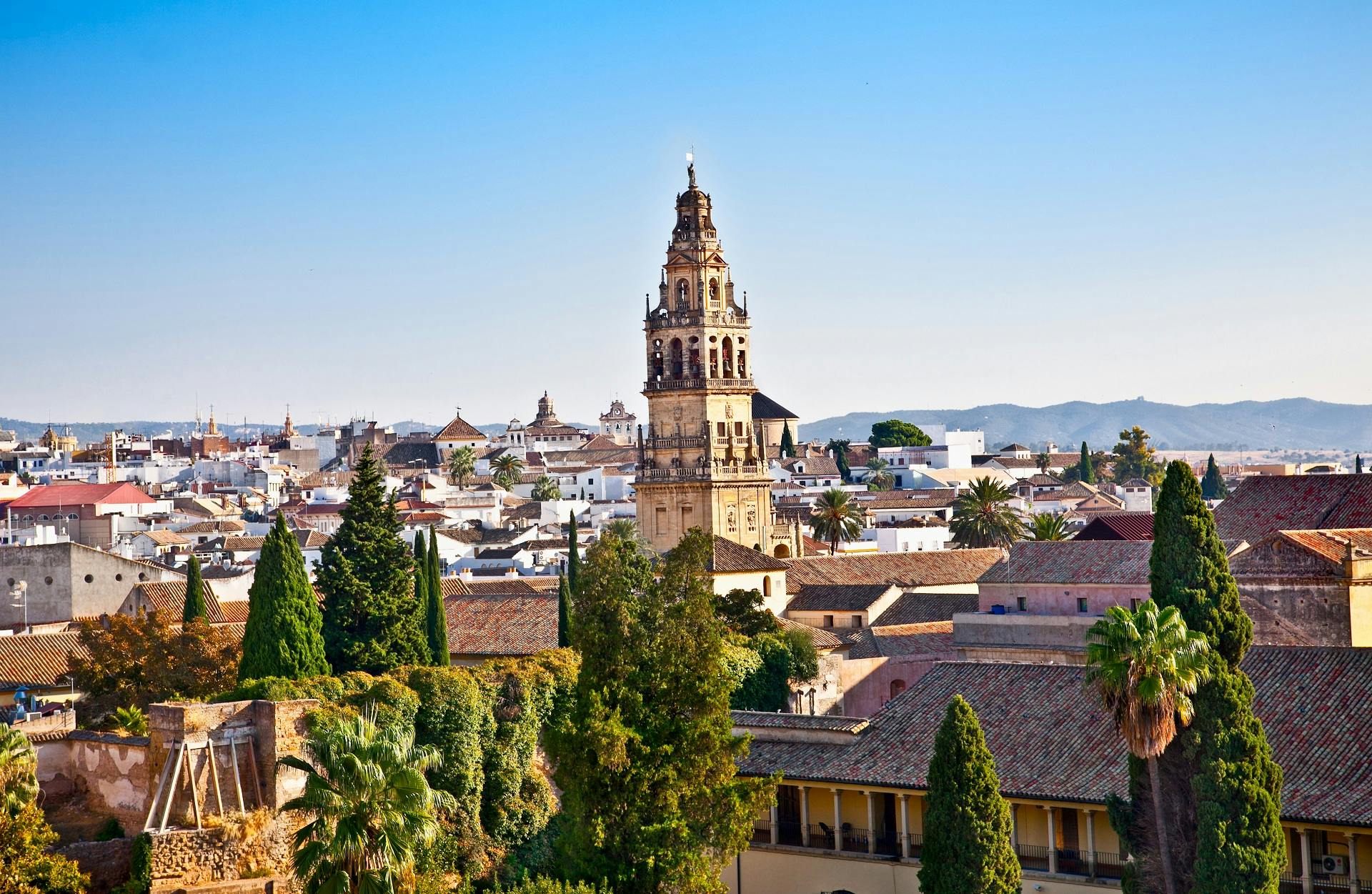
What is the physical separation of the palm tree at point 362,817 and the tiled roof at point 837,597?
36.7m

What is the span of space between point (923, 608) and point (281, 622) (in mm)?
28055

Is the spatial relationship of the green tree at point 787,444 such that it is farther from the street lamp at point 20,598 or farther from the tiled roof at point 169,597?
the street lamp at point 20,598

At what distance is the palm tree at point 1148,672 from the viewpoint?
94.0 ft

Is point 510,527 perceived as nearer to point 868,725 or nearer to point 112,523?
point 112,523

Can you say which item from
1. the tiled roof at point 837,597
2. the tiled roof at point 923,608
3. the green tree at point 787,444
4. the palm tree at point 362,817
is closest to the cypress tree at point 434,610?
the tiled roof at point 837,597

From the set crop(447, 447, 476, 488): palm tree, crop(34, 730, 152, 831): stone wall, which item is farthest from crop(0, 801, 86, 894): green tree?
crop(447, 447, 476, 488): palm tree

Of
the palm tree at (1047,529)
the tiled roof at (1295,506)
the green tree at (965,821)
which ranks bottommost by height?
the green tree at (965,821)

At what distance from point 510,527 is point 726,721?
3003 inches

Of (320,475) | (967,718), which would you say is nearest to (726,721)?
(967,718)

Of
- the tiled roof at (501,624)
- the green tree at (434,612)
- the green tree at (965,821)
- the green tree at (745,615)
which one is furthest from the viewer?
the green tree at (745,615)

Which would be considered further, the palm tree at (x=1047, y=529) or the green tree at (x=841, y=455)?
the green tree at (x=841, y=455)

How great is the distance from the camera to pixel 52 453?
609 feet

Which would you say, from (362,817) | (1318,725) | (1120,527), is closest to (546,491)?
(1120,527)

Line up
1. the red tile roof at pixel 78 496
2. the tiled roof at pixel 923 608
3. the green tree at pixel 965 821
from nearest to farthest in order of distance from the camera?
the green tree at pixel 965 821 → the tiled roof at pixel 923 608 → the red tile roof at pixel 78 496
